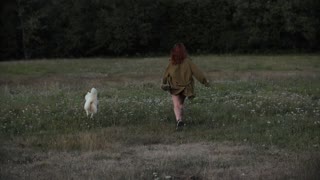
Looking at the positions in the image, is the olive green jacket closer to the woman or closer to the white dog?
the woman

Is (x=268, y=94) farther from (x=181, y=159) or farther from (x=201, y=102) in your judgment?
(x=181, y=159)

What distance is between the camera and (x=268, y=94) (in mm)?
19156

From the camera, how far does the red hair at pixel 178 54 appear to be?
1412 cm

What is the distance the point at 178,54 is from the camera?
559 inches

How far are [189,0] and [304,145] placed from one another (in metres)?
59.6

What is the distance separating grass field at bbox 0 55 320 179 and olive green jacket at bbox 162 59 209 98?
0.85 metres

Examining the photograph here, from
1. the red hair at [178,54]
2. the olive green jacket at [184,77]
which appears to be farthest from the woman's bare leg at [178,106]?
the red hair at [178,54]

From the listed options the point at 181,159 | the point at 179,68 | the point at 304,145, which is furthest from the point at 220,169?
the point at 179,68

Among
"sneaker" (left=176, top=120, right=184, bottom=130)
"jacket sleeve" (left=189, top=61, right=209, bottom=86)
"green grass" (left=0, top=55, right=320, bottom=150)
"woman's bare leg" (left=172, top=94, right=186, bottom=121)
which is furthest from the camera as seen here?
"jacket sleeve" (left=189, top=61, right=209, bottom=86)

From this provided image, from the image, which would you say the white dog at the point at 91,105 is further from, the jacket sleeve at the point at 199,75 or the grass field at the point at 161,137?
the jacket sleeve at the point at 199,75

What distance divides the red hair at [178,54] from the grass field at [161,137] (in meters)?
1.63

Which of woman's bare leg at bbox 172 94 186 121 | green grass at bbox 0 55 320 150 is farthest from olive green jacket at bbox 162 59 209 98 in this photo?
green grass at bbox 0 55 320 150

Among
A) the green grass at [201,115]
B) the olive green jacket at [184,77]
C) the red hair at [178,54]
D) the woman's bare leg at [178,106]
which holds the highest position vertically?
the red hair at [178,54]

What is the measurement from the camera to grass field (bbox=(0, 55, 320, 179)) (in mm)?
8547
